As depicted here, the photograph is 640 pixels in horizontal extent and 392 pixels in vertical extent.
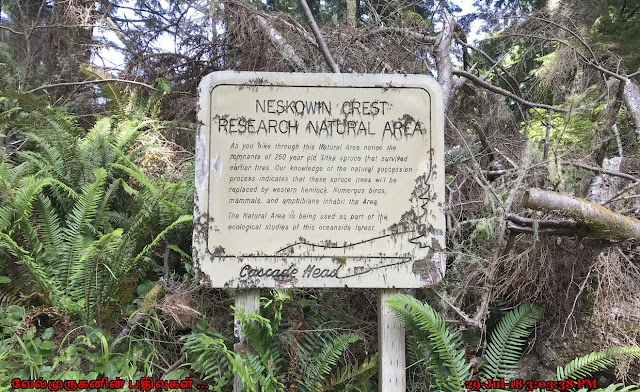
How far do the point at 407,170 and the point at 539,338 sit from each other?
170 centimetres

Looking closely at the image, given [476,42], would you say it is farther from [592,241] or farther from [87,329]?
[87,329]

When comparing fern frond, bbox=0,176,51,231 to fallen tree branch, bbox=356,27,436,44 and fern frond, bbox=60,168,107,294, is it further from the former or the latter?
fallen tree branch, bbox=356,27,436,44

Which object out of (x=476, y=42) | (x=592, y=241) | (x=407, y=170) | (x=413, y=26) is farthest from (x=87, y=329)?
(x=476, y=42)

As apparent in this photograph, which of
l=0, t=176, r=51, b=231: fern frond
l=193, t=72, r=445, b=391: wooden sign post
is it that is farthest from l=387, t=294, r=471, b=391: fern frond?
l=0, t=176, r=51, b=231: fern frond

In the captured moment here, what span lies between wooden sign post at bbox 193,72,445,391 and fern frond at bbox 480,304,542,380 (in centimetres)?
64

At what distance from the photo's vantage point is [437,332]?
8.00 ft

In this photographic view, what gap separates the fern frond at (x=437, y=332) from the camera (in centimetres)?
242
